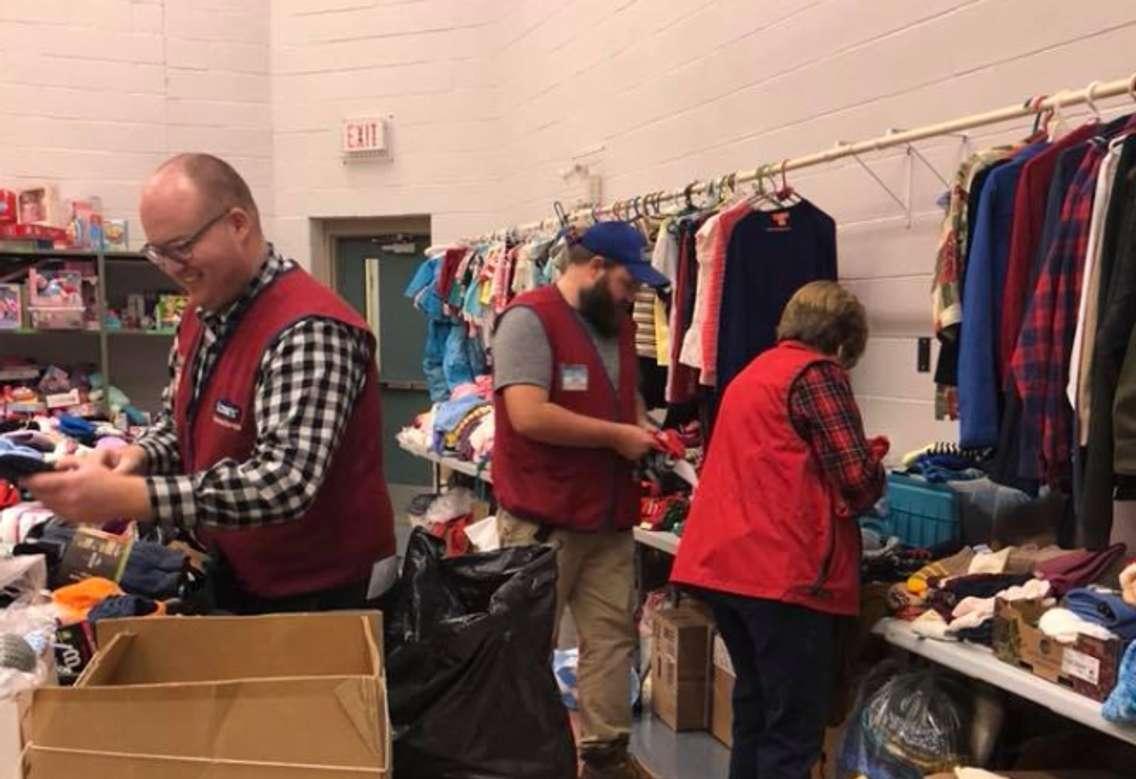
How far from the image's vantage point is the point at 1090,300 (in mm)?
2275

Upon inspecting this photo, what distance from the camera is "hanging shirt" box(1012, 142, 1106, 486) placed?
2348 mm

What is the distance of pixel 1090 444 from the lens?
7.29 feet

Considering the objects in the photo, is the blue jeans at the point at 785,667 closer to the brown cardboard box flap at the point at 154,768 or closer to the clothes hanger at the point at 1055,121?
the clothes hanger at the point at 1055,121

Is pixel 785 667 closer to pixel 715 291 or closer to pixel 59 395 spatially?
pixel 715 291

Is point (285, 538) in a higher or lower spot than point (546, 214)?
lower

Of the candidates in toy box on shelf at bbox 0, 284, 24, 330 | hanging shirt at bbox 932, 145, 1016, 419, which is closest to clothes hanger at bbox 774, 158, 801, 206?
hanging shirt at bbox 932, 145, 1016, 419

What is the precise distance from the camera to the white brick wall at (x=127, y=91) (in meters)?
6.61

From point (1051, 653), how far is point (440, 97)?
5.72 metres

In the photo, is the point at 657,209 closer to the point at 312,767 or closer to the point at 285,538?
the point at 285,538

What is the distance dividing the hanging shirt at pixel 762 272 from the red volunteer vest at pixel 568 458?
2.05 ft

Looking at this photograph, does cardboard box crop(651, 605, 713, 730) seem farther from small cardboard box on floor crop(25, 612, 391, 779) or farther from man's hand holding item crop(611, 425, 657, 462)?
small cardboard box on floor crop(25, 612, 391, 779)

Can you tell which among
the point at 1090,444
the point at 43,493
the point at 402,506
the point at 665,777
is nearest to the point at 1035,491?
the point at 1090,444

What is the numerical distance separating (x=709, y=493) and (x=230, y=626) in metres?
1.62

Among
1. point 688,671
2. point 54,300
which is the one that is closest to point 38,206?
point 54,300
